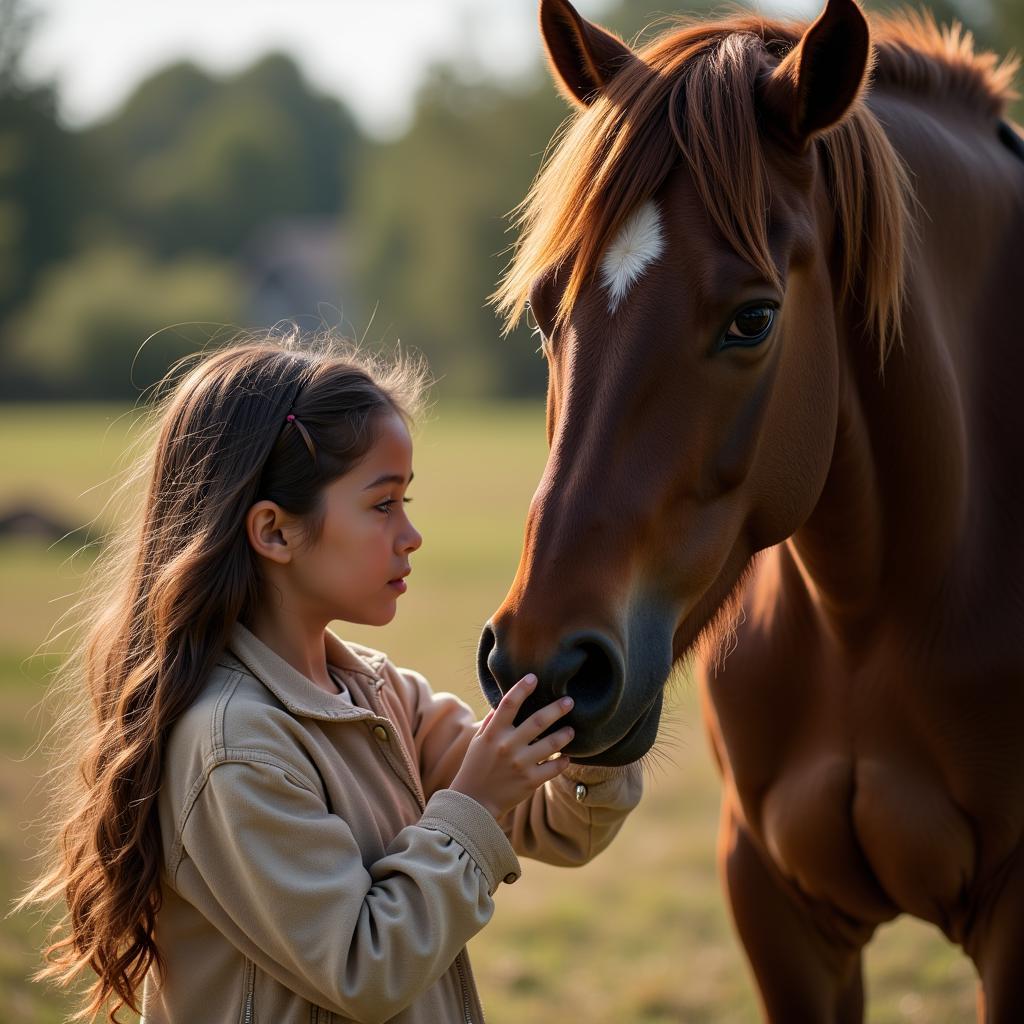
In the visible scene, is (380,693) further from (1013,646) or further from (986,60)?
(986,60)

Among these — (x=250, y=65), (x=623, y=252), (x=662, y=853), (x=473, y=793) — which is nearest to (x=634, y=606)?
(x=473, y=793)

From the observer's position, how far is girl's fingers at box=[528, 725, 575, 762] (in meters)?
1.68

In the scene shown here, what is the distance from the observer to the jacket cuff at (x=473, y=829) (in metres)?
1.76

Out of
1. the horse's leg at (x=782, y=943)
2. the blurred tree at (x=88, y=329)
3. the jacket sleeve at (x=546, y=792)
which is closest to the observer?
the jacket sleeve at (x=546, y=792)

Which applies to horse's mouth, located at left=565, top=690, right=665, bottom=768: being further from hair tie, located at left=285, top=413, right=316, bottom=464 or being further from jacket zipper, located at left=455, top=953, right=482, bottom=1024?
hair tie, located at left=285, top=413, right=316, bottom=464

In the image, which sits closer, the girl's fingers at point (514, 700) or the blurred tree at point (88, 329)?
the girl's fingers at point (514, 700)

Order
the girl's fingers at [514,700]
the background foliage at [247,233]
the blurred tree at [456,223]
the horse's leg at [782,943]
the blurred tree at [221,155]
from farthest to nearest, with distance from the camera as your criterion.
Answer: the blurred tree at [221,155], the blurred tree at [456,223], the background foliage at [247,233], the horse's leg at [782,943], the girl's fingers at [514,700]

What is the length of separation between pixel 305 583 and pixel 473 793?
0.46 m

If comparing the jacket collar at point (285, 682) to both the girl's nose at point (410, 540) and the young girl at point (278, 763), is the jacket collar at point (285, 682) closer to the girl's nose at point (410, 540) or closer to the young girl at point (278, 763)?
the young girl at point (278, 763)

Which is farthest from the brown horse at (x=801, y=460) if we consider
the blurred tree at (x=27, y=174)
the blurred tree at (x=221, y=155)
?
the blurred tree at (x=221, y=155)

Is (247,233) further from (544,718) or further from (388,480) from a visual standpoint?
(544,718)

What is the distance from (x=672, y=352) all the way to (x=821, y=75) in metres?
0.54

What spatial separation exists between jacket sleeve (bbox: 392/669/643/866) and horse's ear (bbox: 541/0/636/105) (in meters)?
1.18

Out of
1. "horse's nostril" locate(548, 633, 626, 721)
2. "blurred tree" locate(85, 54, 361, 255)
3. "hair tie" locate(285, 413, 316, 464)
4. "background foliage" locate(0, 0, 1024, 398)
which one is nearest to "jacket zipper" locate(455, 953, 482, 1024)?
"horse's nostril" locate(548, 633, 626, 721)
